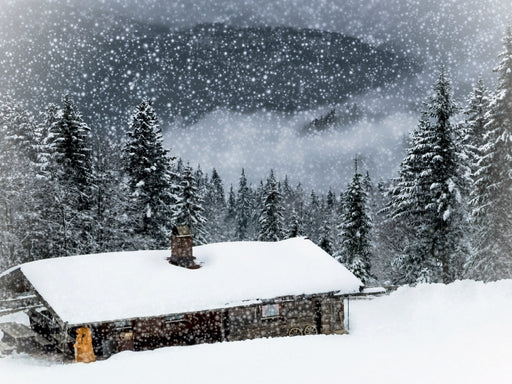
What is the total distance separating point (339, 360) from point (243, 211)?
71.9 metres

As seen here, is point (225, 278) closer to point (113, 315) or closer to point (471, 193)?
point (113, 315)

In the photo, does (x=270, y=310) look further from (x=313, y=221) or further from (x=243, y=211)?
(x=313, y=221)

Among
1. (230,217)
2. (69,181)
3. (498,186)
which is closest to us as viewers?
(498,186)

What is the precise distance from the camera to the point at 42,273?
2195 cm

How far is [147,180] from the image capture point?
114 ft

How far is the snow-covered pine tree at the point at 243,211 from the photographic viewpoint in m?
85.3

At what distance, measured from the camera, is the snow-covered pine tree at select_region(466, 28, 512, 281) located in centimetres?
2797

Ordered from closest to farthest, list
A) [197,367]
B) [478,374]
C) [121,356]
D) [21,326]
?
1. [478,374]
2. [197,367]
3. [121,356]
4. [21,326]

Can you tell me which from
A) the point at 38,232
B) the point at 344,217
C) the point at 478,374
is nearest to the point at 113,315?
the point at 478,374

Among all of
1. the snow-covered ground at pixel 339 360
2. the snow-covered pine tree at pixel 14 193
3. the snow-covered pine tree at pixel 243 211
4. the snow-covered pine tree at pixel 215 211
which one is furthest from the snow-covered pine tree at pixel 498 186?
the snow-covered pine tree at pixel 243 211

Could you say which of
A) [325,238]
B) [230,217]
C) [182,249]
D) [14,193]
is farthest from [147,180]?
[230,217]

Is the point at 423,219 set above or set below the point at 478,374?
above

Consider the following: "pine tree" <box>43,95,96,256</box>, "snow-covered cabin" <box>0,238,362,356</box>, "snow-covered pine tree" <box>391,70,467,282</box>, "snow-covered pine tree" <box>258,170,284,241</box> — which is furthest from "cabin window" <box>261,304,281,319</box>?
"snow-covered pine tree" <box>258,170,284,241</box>

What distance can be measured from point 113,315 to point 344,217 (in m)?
23.4
